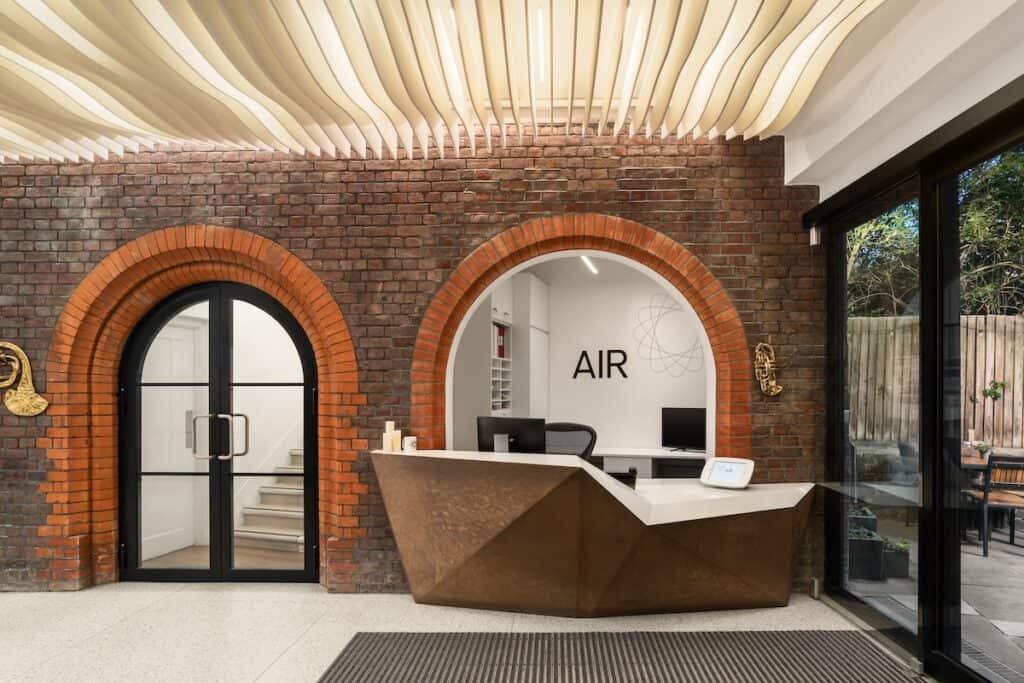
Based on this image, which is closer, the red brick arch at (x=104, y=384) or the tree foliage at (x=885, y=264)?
the tree foliage at (x=885, y=264)

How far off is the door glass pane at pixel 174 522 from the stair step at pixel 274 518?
1.08 ft

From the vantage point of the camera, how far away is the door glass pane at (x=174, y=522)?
5.29m

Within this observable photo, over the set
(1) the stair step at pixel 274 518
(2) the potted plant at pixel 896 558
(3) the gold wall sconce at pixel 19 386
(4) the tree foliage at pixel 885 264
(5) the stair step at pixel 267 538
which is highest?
(4) the tree foliage at pixel 885 264

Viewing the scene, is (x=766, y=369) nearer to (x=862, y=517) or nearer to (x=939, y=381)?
(x=862, y=517)

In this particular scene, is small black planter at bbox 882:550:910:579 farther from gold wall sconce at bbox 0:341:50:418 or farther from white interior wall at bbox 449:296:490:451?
gold wall sconce at bbox 0:341:50:418

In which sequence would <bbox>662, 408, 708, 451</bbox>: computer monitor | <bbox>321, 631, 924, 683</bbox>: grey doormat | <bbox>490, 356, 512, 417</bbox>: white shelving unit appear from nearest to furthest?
<bbox>321, 631, 924, 683</bbox>: grey doormat
<bbox>490, 356, 512, 417</bbox>: white shelving unit
<bbox>662, 408, 708, 451</bbox>: computer monitor

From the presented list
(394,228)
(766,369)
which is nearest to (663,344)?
(766,369)

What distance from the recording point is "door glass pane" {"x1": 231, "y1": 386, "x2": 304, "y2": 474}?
5.28 metres

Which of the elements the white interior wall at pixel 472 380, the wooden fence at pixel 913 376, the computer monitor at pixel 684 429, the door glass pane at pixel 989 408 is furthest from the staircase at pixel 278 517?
the computer monitor at pixel 684 429

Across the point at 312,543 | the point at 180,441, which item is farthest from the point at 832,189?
the point at 180,441

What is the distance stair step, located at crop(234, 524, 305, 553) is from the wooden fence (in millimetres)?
4139

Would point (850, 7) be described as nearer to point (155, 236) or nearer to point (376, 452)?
point (376, 452)

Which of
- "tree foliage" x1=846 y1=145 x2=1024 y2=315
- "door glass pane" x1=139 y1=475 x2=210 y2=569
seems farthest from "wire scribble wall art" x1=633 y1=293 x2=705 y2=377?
"door glass pane" x1=139 y1=475 x2=210 y2=569

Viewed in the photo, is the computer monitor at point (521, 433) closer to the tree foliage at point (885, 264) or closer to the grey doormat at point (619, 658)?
the grey doormat at point (619, 658)
